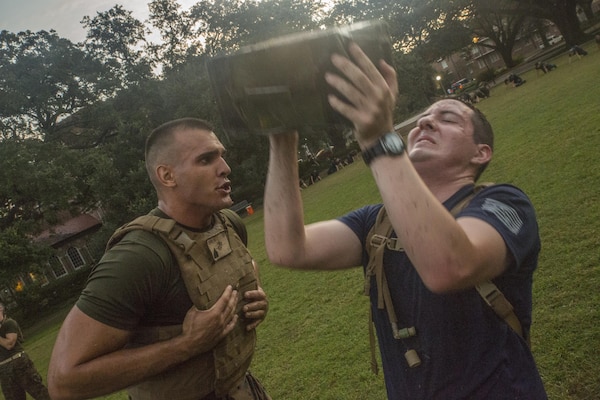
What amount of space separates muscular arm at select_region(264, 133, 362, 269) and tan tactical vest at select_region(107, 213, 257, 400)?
0.53m

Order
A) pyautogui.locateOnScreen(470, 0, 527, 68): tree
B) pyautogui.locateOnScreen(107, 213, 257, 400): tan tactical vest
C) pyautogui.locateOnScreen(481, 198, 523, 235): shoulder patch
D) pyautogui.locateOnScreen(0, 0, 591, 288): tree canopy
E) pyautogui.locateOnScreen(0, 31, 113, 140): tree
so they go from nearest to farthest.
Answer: pyautogui.locateOnScreen(481, 198, 523, 235): shoulder patch < pyautogui.locateOnScreen(107, 213, 257, 400): tan tactical vest < pyautogui.locateOnScreen(0, 0, 591, 288): tree canopy < pyautogui.locateOnScreen(0, 31, 113, 140): tree < pyautogui.locateOnScreen(470, 0, 527, 68): tree

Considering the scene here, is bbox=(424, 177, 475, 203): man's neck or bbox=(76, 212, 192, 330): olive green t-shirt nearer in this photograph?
bbox=(424, 177, 475, 203): man's neck

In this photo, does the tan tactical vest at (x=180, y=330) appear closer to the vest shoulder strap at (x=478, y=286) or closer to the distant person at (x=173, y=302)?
the distant person at (x=173, y=302)

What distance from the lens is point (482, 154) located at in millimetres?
1936

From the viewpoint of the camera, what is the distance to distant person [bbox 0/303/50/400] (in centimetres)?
615

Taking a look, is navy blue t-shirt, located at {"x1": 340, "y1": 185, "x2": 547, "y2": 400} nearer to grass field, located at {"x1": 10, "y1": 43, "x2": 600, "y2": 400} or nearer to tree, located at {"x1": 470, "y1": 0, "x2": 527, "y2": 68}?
grass field, located at {"x1": 10, "y1": 43, "x2": 600, "y2": 400}

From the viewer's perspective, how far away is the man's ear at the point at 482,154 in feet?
6.23

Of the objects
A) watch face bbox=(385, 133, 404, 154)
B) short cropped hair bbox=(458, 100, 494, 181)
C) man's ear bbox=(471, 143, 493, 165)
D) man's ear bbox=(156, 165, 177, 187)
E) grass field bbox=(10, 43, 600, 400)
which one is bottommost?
grass field bbox=(10, 43, 600, 400)

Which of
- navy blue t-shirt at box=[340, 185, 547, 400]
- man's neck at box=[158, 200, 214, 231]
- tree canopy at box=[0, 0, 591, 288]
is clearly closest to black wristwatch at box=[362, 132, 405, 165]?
navy blue t-shirt at box=[340, 185, 547, 400]

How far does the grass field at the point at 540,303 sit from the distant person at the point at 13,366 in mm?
1415

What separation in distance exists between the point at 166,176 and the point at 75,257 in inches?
1747

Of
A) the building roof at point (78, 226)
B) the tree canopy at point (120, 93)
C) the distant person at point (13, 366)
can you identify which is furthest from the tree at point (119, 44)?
the distant person at point (13, 366)

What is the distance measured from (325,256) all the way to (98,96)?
34979 millimetres

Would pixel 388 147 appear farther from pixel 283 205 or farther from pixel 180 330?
pixel 180 330
